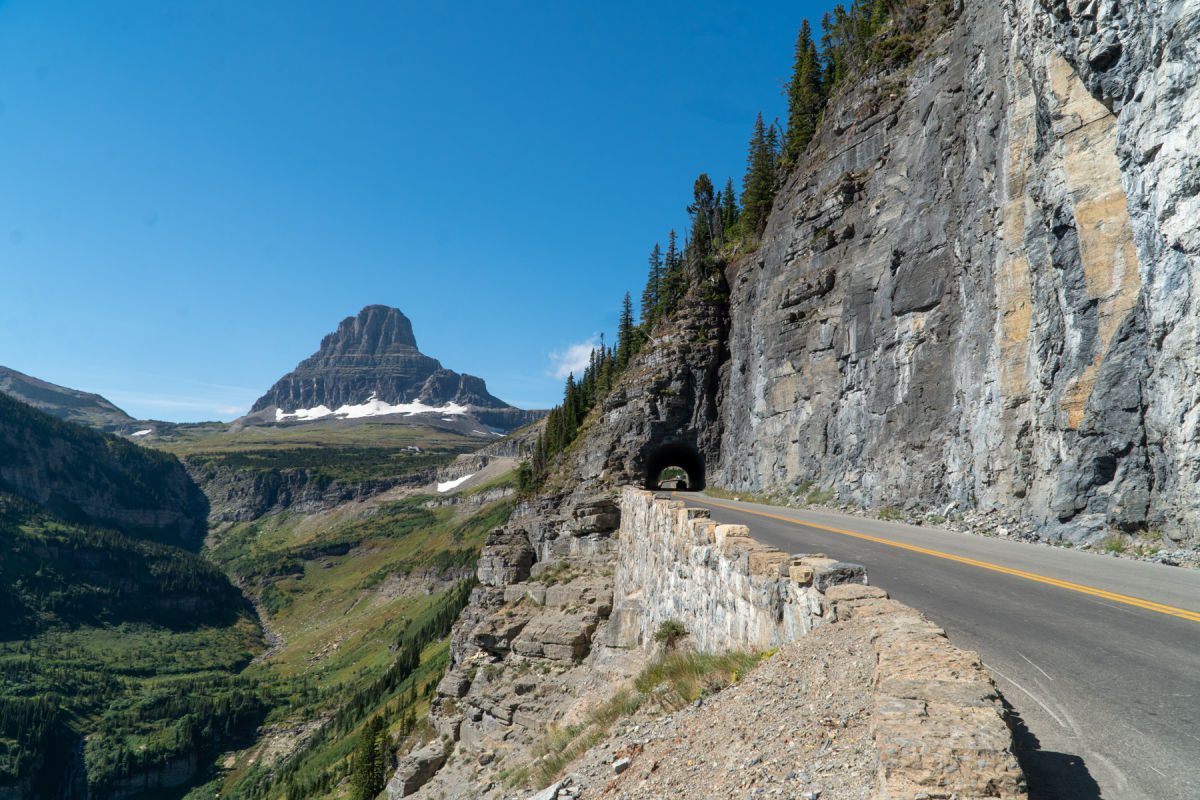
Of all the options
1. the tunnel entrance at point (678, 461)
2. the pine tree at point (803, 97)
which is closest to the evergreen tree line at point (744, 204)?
the pine tree at point (803, 97)

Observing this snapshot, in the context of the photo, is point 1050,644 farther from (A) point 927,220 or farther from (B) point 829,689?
(A) point 927,220

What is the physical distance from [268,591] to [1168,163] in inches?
9128

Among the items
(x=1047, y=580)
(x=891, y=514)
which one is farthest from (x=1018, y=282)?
(x=1047, y=580)

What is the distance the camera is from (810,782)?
400 cm

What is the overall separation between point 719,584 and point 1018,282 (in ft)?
54.8

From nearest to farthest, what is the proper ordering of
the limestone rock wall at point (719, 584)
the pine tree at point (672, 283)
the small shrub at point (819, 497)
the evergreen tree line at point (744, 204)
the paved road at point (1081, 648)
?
1. the paved road at point (1081, 648)
2. the limestone rock wall at point (719, 584)
3. the small shrub at point (819, 497)
4. the evergreen tree line at point (744, 204)
5. the pine tree at point (672, 283)

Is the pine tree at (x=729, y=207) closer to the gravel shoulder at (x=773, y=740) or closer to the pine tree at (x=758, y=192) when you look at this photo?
the pine tree at (x=758, y=192)

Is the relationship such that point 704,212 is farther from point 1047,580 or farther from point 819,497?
point 1047,580

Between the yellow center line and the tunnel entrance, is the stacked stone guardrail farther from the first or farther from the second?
the tunnel entrance

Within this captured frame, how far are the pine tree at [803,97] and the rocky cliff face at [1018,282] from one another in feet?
48.9

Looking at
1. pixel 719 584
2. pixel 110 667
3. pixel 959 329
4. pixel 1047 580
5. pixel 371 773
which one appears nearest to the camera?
pixel 719 584

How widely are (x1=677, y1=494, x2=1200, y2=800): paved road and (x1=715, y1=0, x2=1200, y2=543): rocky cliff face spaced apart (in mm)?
4292

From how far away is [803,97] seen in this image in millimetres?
55625

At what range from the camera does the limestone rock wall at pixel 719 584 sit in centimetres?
713
